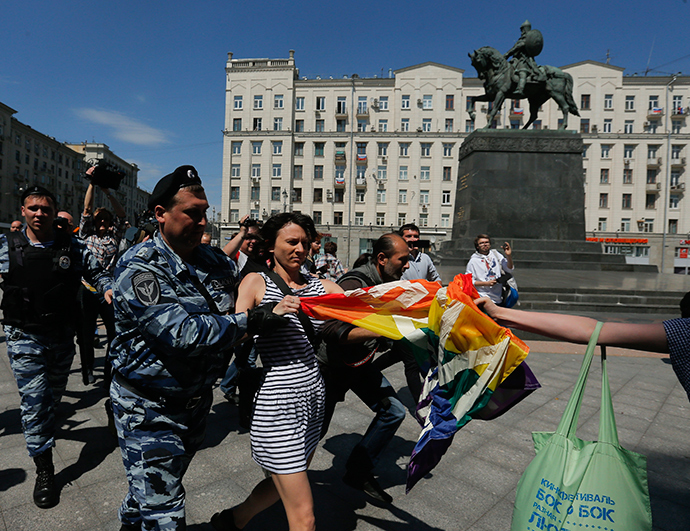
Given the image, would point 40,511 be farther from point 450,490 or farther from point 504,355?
point 504,355

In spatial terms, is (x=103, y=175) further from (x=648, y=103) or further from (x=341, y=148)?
(x=648, y=103)

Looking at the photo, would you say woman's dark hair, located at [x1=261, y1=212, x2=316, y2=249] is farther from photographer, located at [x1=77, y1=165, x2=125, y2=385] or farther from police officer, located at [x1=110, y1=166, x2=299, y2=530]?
photographer, located at [x1=77, y1=165, x2=125, y2=385]

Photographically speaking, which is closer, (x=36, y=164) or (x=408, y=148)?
(x=408, y=148)

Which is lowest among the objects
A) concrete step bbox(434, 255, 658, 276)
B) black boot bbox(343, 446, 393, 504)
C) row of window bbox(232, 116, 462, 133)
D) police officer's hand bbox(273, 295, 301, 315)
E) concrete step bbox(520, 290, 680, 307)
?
black boot bbox(343, 446, 393, 504)

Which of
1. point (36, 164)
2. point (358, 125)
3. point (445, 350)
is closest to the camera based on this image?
point (445, 350)

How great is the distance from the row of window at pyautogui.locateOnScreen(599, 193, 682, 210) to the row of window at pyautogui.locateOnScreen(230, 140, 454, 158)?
1867 cm

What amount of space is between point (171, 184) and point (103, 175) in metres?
2.88

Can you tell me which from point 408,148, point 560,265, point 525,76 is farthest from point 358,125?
point 560,265

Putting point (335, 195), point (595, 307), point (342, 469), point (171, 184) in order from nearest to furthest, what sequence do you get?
point (171, 184) → point (342, 469) → point (595, 307) → point (335, 195)

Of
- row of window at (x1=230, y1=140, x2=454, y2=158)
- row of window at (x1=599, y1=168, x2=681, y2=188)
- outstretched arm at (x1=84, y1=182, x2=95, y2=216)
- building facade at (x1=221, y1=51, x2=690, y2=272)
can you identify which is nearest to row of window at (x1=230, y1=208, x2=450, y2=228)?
building facade at (x1=221, y1=51, x2=690, y2=272)

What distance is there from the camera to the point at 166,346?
1.78m

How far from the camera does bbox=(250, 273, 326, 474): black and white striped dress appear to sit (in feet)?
7.01

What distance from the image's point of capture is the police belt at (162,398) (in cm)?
195

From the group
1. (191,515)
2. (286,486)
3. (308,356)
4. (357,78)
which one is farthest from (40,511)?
(357,78)
